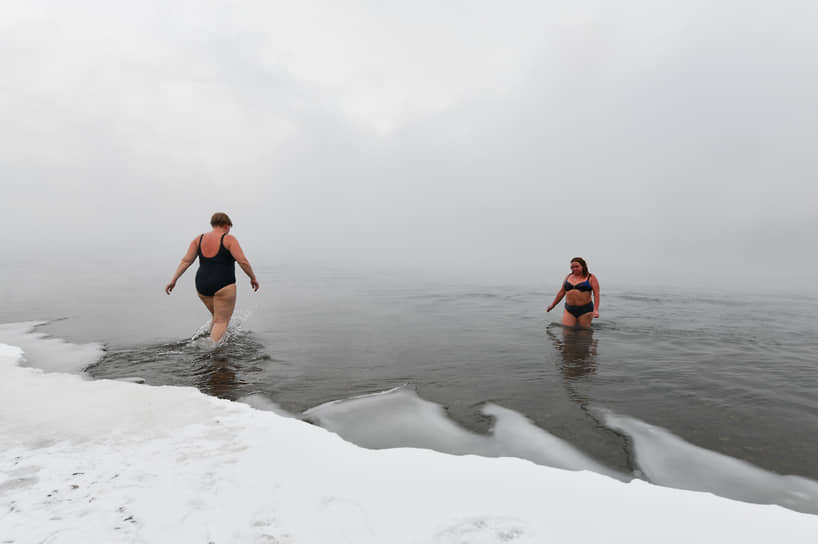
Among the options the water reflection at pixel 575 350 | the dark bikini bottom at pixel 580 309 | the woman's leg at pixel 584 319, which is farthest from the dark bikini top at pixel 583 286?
the water reflection at pixel 575 350

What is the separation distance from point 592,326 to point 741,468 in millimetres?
8323

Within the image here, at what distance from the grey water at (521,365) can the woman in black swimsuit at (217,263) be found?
0.96 metres

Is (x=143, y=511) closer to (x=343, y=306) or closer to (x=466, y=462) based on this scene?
(x=466, y=462)

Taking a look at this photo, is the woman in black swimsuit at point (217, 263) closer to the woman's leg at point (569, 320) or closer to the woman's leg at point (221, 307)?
the woman's leg at point (221, 307)

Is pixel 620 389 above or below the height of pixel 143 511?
below

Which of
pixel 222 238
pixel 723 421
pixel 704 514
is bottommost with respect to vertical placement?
pixel 723 421

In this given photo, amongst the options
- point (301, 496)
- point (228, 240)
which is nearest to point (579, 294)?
point (228, 240)

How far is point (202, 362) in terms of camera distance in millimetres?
6062

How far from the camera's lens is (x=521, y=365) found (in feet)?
21.0

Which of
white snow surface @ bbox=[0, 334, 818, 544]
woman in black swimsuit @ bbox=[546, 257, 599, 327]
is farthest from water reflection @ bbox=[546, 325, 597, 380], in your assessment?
white snow surface @ bbox=[0, 334, 818, 544]

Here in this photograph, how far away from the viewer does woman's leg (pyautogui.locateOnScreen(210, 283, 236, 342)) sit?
6.88 meters

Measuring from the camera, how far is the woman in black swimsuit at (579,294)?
9.86 m

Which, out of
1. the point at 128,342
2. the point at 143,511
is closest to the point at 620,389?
the point at 143,511

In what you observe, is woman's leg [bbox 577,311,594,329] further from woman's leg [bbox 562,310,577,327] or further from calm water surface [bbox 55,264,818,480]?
calm water surface [bbox 55,264,818,480]
